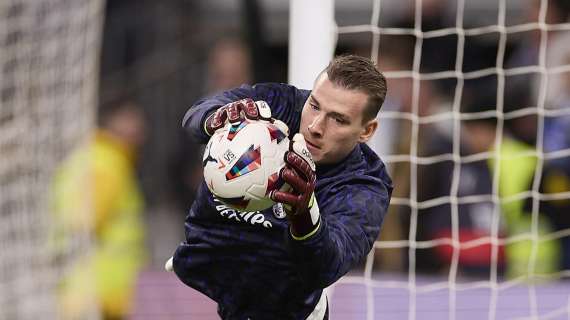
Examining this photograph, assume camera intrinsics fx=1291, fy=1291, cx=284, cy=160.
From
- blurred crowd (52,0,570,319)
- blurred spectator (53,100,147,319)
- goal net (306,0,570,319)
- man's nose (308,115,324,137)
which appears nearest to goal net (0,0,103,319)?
blurred spectator (53,100,147,319)

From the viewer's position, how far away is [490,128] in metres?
7.62

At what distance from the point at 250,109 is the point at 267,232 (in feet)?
2.03

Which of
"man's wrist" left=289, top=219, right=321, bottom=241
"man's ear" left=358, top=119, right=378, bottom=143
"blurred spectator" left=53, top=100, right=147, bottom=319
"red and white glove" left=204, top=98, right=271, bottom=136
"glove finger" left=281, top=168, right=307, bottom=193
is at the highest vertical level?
"red and white glove" left=204, top=98, right=271, bottom=136

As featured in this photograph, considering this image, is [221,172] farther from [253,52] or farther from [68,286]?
[68,286]

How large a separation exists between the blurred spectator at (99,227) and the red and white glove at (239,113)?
14.0 feet

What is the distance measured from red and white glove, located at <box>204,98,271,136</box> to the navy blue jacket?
0.90 feet

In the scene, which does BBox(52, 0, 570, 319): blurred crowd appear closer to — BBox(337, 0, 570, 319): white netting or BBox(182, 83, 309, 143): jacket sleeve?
BBox(337, 0, 570, 319): white netting

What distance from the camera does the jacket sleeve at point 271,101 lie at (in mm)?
4281

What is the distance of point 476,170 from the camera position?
24.9 ft

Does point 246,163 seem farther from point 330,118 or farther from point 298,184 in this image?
point 330,118

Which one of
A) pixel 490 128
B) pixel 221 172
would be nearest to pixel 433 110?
pixel 490 128

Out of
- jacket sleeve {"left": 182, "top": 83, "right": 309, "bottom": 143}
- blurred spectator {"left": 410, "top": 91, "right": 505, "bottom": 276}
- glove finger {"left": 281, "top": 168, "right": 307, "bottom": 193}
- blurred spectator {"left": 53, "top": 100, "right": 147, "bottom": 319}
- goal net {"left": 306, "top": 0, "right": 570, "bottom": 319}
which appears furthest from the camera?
blurred spectator {"left": 53, "top": 100, "right": 147, "bottom": 319}

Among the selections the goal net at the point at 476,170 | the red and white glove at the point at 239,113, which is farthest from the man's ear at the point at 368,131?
the goal net at the point at 476,170

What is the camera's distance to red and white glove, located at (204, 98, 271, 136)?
3.79 meters
